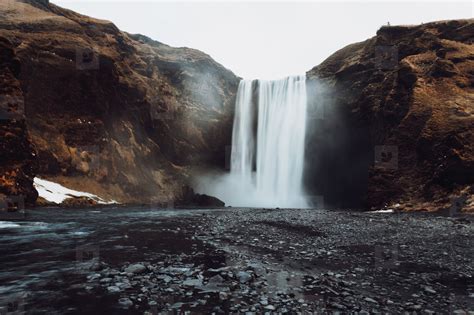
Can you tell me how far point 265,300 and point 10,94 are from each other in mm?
30771

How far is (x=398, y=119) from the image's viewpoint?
146 feet

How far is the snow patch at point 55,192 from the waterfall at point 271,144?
92.8 feet

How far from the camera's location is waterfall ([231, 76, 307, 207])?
2251 inches

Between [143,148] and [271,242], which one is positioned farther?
[143,148]

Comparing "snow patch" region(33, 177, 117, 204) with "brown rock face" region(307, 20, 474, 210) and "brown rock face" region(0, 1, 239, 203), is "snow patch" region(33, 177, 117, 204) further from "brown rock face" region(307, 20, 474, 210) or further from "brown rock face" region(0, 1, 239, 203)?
"brown rock face" region(307, 20, 474, 210)

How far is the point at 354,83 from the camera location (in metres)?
53.8

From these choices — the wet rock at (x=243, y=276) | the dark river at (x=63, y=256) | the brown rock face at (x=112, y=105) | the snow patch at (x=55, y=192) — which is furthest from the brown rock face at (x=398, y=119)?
the snow patch at (x=55, y=192)

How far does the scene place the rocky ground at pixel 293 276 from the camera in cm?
650

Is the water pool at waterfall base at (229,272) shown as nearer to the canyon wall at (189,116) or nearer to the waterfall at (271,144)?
the canyon wall at (189,116)

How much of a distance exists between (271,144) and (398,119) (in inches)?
902

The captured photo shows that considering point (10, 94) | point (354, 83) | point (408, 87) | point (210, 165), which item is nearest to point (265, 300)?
point (10, 94)

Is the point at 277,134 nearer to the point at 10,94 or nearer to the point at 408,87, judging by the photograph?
the point at 408,87

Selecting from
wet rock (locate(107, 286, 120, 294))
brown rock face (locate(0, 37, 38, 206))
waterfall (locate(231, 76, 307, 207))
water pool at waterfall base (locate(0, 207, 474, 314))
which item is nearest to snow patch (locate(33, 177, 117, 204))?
brown rock face (locate(0, 37, 38, 206))

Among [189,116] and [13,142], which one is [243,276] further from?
[189,116]
